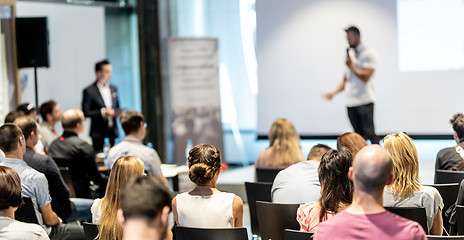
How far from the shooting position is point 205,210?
3738 millimetres

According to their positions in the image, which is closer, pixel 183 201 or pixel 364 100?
pixel 183 201

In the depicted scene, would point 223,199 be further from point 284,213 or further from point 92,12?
point 92,12

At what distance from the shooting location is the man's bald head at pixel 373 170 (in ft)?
7.68

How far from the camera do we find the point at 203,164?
3.80 metres

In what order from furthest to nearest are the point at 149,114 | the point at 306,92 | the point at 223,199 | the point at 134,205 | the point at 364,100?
the point at 149,114
the point at 306,92
the point at 364,100
the point at 223,199
the point at 134,205

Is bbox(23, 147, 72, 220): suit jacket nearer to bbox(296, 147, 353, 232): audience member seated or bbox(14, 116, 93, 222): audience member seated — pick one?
bbox(14, 116, 93, 222): audience member seated

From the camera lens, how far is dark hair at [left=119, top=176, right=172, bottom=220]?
196 centimetres

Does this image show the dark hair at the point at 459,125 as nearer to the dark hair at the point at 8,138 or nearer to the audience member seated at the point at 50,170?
the audience member seated at the point at 50,170

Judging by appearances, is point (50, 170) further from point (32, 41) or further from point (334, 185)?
point (32, 41)

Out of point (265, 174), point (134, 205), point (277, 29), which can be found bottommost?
point (265, 174)

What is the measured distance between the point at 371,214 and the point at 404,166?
162 cm

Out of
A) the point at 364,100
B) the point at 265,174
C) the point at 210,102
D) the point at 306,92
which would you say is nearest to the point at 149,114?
the point at 210,102

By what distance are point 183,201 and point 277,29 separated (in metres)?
6.36

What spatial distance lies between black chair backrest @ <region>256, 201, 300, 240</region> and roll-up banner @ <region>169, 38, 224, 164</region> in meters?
5.81
